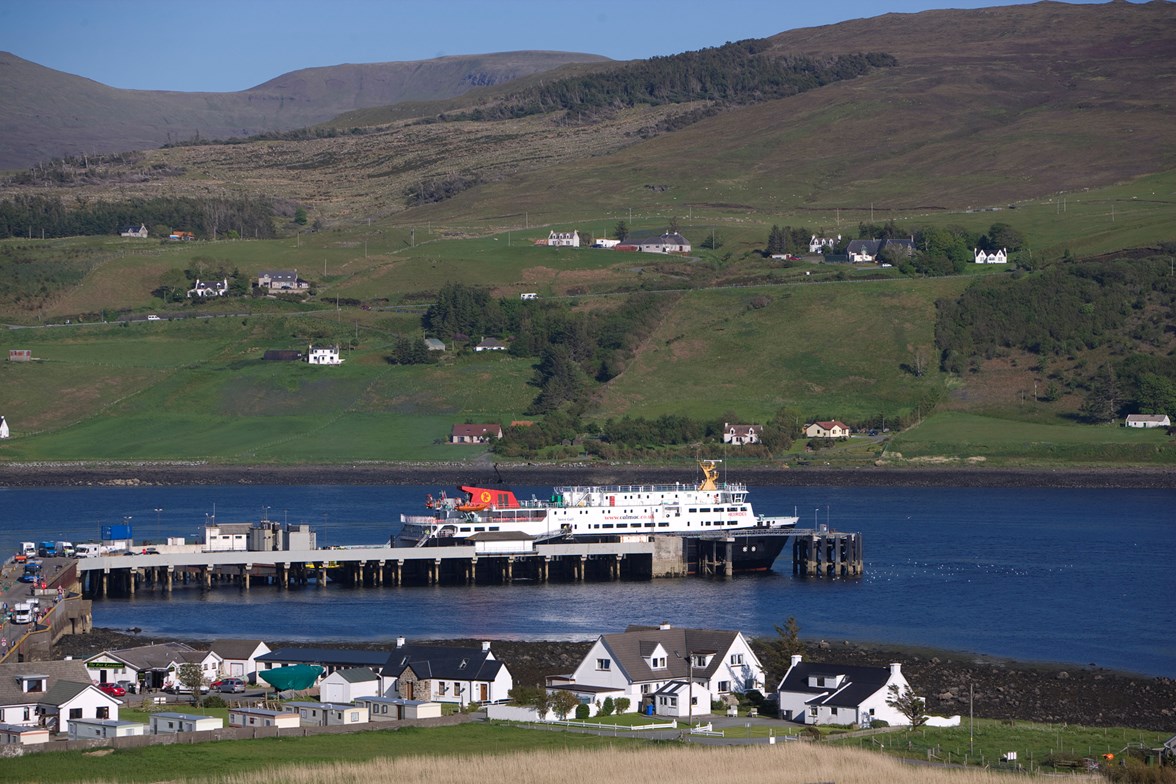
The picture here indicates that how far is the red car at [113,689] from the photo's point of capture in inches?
1885

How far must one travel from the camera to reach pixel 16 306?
590 ft

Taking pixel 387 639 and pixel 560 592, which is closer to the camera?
pixel 387 639

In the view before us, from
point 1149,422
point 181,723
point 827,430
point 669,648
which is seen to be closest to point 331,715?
point 181,723

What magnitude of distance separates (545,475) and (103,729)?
85.8 metres

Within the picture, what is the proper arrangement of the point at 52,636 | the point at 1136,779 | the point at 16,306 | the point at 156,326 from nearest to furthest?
the point at 1136,779, the point at 52,636, the point at 156,326, the point at 16,306

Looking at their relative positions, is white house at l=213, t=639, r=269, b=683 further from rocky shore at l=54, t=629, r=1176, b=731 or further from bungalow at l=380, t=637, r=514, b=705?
rocky shore at l=54, t=629, r=1176, b=731

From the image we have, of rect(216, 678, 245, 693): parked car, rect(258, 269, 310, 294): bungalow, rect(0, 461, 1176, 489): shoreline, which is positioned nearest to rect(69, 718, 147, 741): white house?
rect(216, 678, 245, 693): parked car

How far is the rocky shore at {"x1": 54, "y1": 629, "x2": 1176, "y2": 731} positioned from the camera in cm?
4934

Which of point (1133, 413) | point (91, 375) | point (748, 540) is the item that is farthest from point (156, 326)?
point (748, 540)

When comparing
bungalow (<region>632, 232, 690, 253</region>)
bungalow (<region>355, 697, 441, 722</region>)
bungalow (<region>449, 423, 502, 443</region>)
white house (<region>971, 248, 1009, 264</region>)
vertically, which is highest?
bungalow (<region>632, 232, 690, 253</region>)

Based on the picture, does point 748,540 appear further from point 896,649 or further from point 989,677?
point 989,677

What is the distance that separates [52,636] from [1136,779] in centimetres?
3455

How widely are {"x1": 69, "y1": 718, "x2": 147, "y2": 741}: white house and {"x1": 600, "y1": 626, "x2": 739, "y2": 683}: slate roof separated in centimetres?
1218

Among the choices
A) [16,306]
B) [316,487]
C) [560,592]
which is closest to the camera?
[560,592]
